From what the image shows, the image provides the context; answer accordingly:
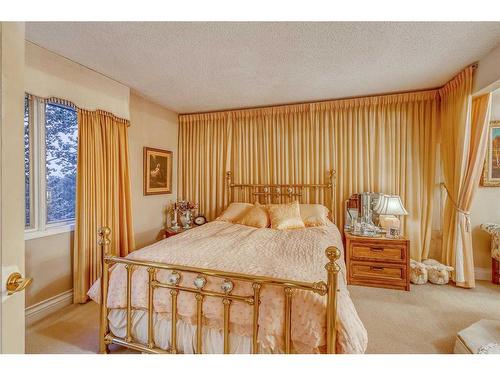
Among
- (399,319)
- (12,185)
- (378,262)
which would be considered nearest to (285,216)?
(378,262)

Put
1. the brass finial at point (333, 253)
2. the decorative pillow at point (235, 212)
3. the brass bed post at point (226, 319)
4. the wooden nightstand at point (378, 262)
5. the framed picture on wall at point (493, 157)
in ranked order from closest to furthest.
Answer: the brass finial at point (333, 253) → the brass bed post at point (226, 319) → the wooden nightstand at point (378, 262) → the framed picture on wall at point (493, 157) → the decorative pillow at point (235, 212)

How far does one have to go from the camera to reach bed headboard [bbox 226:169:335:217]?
3.56 meters

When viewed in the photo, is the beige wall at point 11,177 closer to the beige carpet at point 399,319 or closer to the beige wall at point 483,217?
the beige carpet at point 399,319

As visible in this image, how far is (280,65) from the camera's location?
245 cm

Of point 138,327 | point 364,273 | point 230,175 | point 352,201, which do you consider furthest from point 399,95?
point 138,327

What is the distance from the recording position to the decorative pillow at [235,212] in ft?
11.3

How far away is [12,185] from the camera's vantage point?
0.78m

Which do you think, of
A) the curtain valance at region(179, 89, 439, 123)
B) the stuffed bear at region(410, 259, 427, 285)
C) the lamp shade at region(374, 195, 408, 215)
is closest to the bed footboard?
the lamp shade at region(374, 195, 408, 215)

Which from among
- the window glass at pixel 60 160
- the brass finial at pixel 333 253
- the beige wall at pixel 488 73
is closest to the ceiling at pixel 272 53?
the beige wall at pixel 488 73

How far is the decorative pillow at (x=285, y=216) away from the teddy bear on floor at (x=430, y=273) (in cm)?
153

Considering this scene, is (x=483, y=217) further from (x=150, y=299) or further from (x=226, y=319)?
(x=150, y=299)

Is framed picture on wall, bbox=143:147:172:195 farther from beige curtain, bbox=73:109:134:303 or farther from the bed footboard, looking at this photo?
the bed footboard

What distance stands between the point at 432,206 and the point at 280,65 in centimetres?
279
